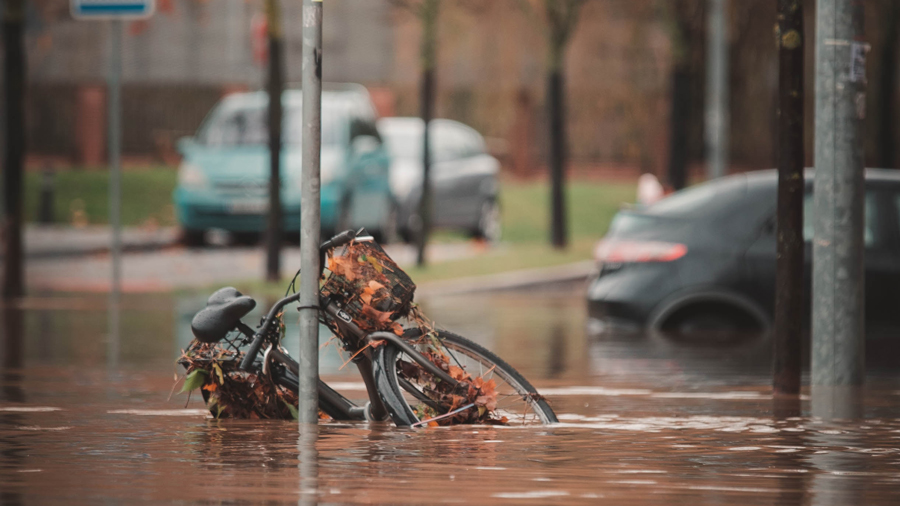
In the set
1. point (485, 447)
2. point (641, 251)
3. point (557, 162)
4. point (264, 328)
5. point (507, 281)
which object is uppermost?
point (557, 162)

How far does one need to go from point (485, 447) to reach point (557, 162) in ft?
60.1

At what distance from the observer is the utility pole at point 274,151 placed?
20266 millimetres

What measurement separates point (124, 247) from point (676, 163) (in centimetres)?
817

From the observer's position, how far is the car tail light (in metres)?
12.9

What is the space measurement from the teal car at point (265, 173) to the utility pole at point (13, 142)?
3691 millimetres

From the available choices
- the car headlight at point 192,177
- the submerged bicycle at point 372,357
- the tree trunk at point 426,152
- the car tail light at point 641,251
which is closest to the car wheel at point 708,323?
the car tail light at point 641,251

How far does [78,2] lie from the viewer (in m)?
15.2

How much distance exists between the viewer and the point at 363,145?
76.1 ft

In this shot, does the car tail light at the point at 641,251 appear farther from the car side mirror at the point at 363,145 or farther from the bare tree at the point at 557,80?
the bare tree at the point at 557,80

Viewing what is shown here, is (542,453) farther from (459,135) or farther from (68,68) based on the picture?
(68,68)

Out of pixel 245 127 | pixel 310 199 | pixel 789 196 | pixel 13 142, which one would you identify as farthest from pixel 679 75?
pixel 310 199

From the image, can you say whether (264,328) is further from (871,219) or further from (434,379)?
(871,219)

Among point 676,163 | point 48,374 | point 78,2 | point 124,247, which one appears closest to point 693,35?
point 676,163

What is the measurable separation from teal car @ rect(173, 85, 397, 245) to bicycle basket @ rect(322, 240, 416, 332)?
559 inches
